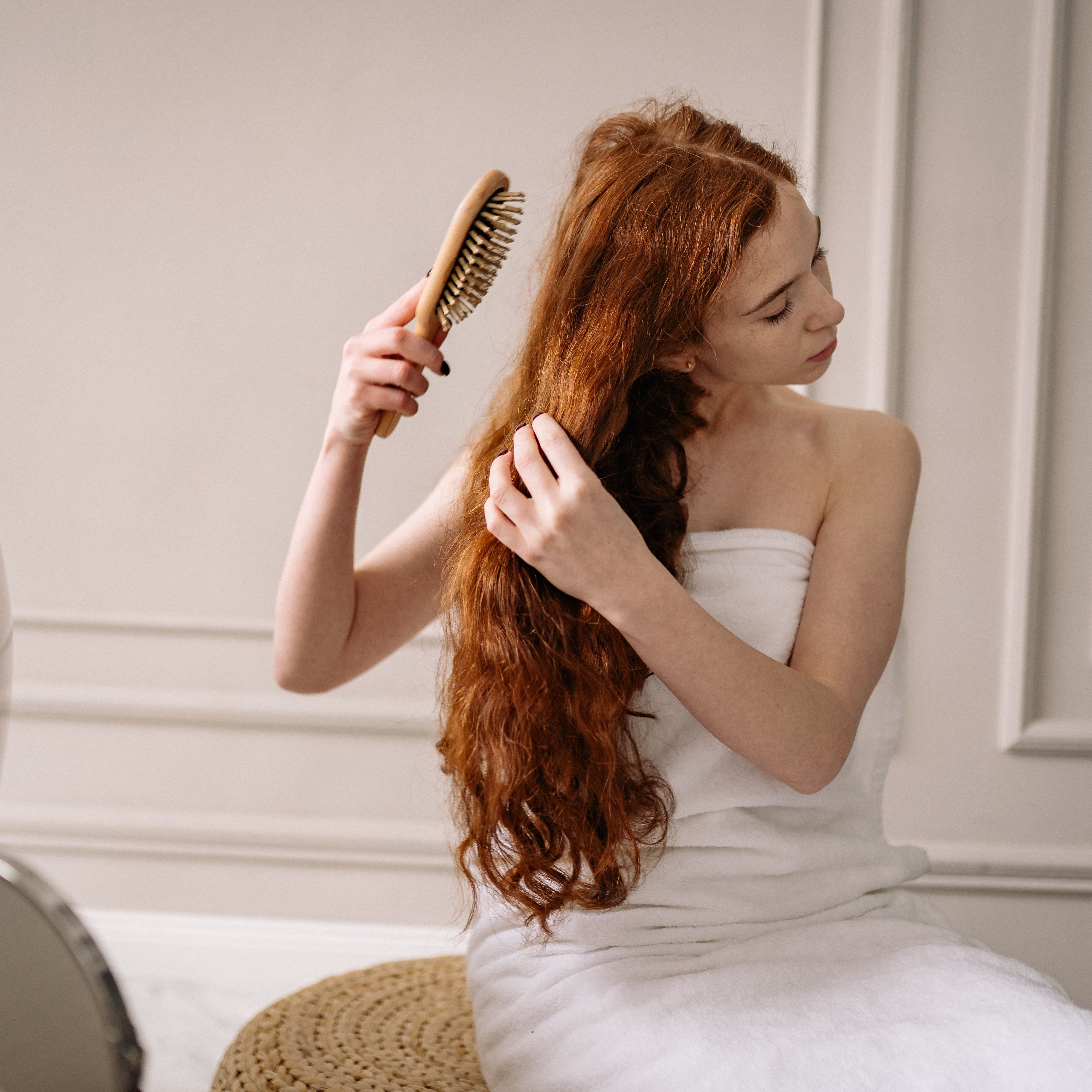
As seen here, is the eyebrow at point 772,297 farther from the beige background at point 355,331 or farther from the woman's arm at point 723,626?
the beige background at point 355,331

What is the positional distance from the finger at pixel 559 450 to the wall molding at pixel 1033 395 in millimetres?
852

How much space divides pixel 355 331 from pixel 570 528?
2.64 ft

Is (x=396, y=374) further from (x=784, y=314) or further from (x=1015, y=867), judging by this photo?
(x=1015, y=867)

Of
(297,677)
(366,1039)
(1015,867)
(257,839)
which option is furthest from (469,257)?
(1015,867)

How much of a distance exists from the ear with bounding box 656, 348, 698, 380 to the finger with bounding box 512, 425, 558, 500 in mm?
145

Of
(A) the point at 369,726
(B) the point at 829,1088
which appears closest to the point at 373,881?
(A) the point at 369,726

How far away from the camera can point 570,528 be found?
60cm

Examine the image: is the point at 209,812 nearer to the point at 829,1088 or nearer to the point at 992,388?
the point at 829,1088

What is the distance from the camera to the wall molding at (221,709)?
1336 mm

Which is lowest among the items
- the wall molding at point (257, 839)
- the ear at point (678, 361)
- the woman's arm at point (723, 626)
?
the wall molding at point (257, 839)

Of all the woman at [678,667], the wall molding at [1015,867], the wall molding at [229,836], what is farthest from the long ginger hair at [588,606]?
the wall molding at [1015,867]

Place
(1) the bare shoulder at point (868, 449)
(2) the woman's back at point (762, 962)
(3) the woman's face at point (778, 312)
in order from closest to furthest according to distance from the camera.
Result: (2) the woman's back at point (762, 962) < (3) the woman's face at point (778, 312) < (1) the bare shoulder at point (868, 449)

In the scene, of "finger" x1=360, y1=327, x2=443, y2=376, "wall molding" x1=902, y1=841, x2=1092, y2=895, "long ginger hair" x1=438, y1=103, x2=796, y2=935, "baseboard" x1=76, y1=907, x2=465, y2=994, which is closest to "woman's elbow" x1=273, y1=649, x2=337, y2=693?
"long ginger hair" x1=438, y1=103, x2=796, y2=935

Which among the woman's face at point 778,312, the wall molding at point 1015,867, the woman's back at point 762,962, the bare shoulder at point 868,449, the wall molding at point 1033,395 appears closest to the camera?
the woman's back at point 762,962
